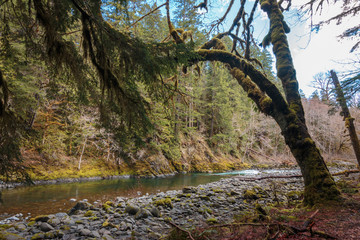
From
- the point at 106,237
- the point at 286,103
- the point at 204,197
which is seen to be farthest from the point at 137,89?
the point at 204,197

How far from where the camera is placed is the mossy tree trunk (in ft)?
13.0

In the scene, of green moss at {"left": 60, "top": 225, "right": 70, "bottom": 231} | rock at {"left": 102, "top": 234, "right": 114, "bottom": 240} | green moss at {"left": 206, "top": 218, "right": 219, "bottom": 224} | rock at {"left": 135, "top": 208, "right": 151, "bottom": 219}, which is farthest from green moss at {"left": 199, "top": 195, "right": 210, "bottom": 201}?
green moss at {"left": 60, "top": 225, "right": 70, "bottom": 231}

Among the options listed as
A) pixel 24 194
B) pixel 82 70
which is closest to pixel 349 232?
pixel 82 70

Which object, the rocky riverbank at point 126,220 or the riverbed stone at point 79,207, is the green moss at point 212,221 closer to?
the rocky riverbank at point 126,220

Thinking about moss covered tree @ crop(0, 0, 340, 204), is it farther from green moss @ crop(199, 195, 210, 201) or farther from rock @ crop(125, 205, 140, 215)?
green moss @ crop(199, 195, 210, 201)

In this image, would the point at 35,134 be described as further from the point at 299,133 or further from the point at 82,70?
the point at 299,133

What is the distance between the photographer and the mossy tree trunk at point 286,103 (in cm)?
395

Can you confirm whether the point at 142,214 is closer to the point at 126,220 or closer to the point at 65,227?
the point at 126,220

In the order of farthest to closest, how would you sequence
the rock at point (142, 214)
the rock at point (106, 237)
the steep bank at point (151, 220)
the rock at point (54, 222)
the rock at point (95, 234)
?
the rock at point (142, 214) → the rock at point (54, 222) → the rock at point (95, 234) → the rock at point (106, 237) → the steep bank at point (151, 220)

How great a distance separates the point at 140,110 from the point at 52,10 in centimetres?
185

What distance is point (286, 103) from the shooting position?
4.81 m

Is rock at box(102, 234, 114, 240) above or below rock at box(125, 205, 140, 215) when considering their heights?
above

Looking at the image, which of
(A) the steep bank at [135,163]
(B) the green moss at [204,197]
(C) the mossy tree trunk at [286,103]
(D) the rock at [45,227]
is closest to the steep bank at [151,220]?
(D) the rock at [45,227]

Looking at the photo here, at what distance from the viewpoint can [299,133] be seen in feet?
14.5
